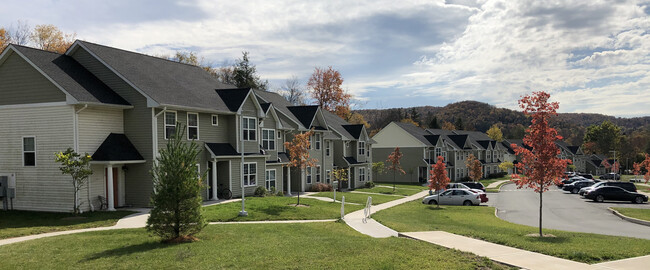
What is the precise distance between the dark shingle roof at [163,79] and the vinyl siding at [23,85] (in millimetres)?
3371

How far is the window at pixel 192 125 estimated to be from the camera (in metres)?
27.6

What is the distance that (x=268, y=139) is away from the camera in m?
34.9

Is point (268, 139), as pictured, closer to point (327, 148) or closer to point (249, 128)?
point (249, 128)

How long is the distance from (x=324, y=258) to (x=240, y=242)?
3708mm

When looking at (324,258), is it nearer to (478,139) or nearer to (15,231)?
(15,231)

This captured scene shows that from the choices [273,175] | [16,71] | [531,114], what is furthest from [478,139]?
[16,71]

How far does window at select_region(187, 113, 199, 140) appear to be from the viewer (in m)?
27.6

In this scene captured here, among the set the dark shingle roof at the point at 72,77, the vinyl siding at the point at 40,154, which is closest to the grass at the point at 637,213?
the dark shingle roof at the point at 72,77

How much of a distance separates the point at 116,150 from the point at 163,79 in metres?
6.24

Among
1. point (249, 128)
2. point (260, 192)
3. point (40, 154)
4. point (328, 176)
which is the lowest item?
point (328, 176)

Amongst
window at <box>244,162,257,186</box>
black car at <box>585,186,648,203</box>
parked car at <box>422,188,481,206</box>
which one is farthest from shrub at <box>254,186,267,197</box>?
black car at <box>585,186,648,203</box>

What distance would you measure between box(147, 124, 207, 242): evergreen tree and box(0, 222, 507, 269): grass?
1.70ft

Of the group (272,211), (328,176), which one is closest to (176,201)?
(272,211)

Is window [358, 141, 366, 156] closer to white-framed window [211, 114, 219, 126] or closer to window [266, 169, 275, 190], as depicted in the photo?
window [266, 169, 275, 190]
